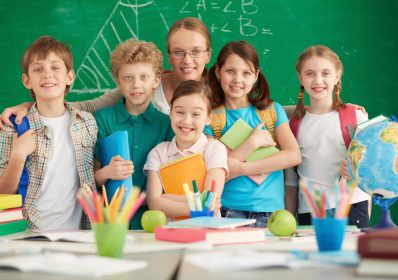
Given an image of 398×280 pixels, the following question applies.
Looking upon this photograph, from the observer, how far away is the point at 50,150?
260cm

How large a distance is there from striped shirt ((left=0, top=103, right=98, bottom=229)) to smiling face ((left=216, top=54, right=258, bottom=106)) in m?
0.65

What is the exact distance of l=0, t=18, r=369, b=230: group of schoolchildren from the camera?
8.38 ft

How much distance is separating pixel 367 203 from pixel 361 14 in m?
1.48

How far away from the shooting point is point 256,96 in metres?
2.98

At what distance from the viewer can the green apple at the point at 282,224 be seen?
1.87m

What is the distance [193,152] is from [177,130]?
110 mm

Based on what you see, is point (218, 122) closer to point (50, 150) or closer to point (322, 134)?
point (322, 134)

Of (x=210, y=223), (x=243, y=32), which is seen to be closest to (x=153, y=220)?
(x=210, y=223)

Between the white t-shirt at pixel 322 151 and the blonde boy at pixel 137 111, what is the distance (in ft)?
Result: 2.07

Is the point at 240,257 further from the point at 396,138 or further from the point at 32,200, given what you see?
the point at 32,200

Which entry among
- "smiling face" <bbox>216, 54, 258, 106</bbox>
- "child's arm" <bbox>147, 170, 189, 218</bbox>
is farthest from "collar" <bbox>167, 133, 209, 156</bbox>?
"smiling face" <bbox>216, 54, 258, 106</bbox>

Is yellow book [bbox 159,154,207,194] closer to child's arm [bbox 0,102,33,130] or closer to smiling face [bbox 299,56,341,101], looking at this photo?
child's arm [bbox 0,102,33,130]

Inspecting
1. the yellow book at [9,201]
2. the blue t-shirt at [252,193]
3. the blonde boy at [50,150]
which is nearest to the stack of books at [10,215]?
the yellow book at [9,201]

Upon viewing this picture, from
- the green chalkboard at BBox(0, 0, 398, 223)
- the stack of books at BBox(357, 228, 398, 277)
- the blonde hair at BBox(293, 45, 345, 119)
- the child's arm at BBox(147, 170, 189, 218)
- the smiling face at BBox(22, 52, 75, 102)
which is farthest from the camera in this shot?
the green chalkboard at BBox(0, 0, 398, 223)
